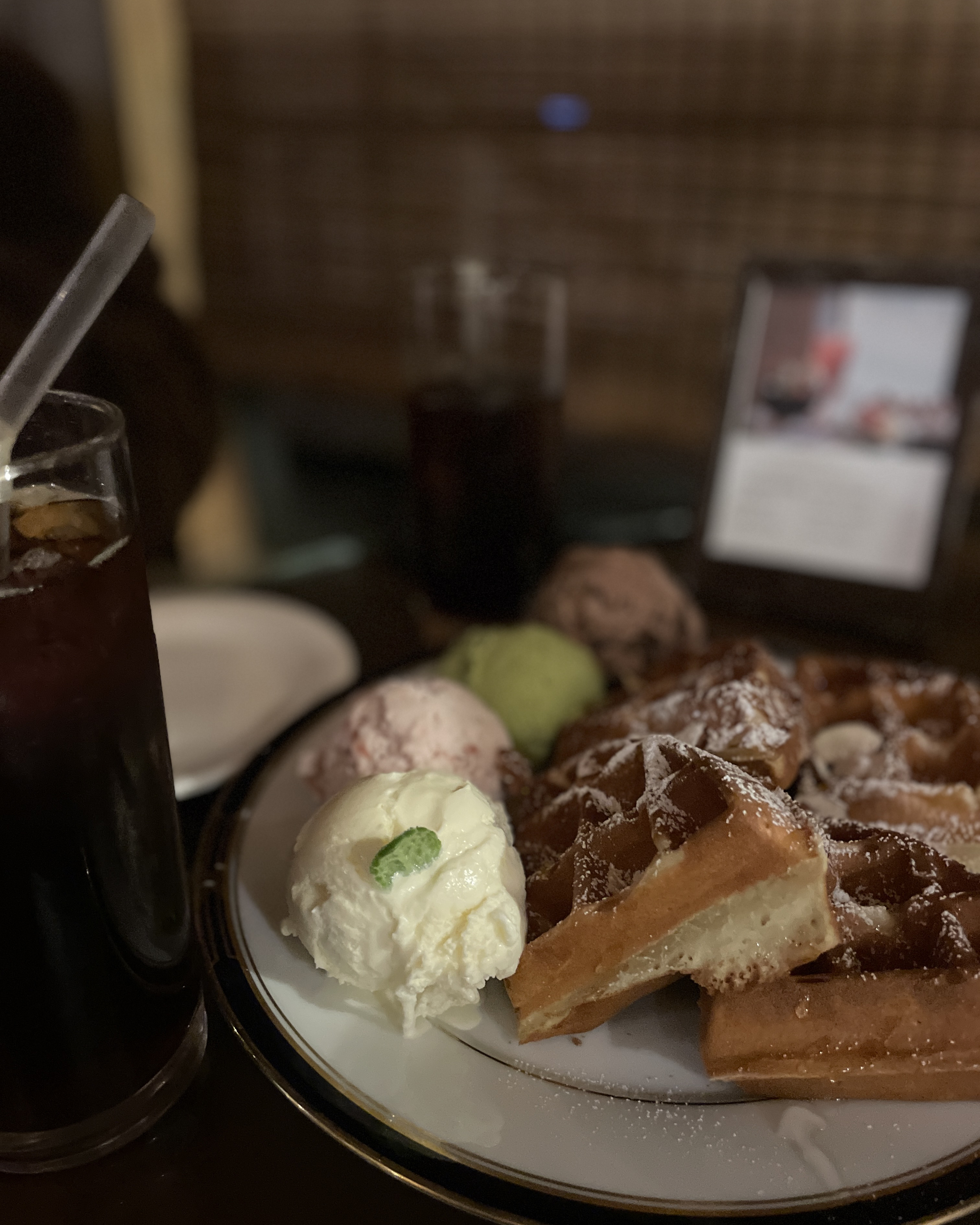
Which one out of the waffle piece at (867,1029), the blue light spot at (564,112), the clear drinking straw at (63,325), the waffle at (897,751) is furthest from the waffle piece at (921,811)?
the blue light spot at (564,112)

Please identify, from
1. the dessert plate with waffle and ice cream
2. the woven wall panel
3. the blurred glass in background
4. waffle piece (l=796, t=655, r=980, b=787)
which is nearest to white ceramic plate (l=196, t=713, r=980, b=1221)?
the dessert plate with waffle and ice cream

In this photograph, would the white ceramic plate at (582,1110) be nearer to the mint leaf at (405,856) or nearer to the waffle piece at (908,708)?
the mint leaf at (405,856)

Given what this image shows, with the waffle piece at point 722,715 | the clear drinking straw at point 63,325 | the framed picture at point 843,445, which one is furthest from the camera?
the framed picture at point 843,445

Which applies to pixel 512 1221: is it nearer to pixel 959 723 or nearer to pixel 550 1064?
pixel 550 1064

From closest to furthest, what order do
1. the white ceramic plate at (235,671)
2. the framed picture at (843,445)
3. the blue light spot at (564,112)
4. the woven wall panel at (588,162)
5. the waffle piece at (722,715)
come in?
the waffle piece at (722,715)
the white ceramic plate at (235,671)
the framed picture at (843,445)
the woven wall panel at (588,162)
the blue light spot at (564,112)

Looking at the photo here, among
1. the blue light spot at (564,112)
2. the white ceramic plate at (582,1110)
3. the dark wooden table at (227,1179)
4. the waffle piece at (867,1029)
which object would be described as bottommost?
the dark wooden table at (227,1179)
